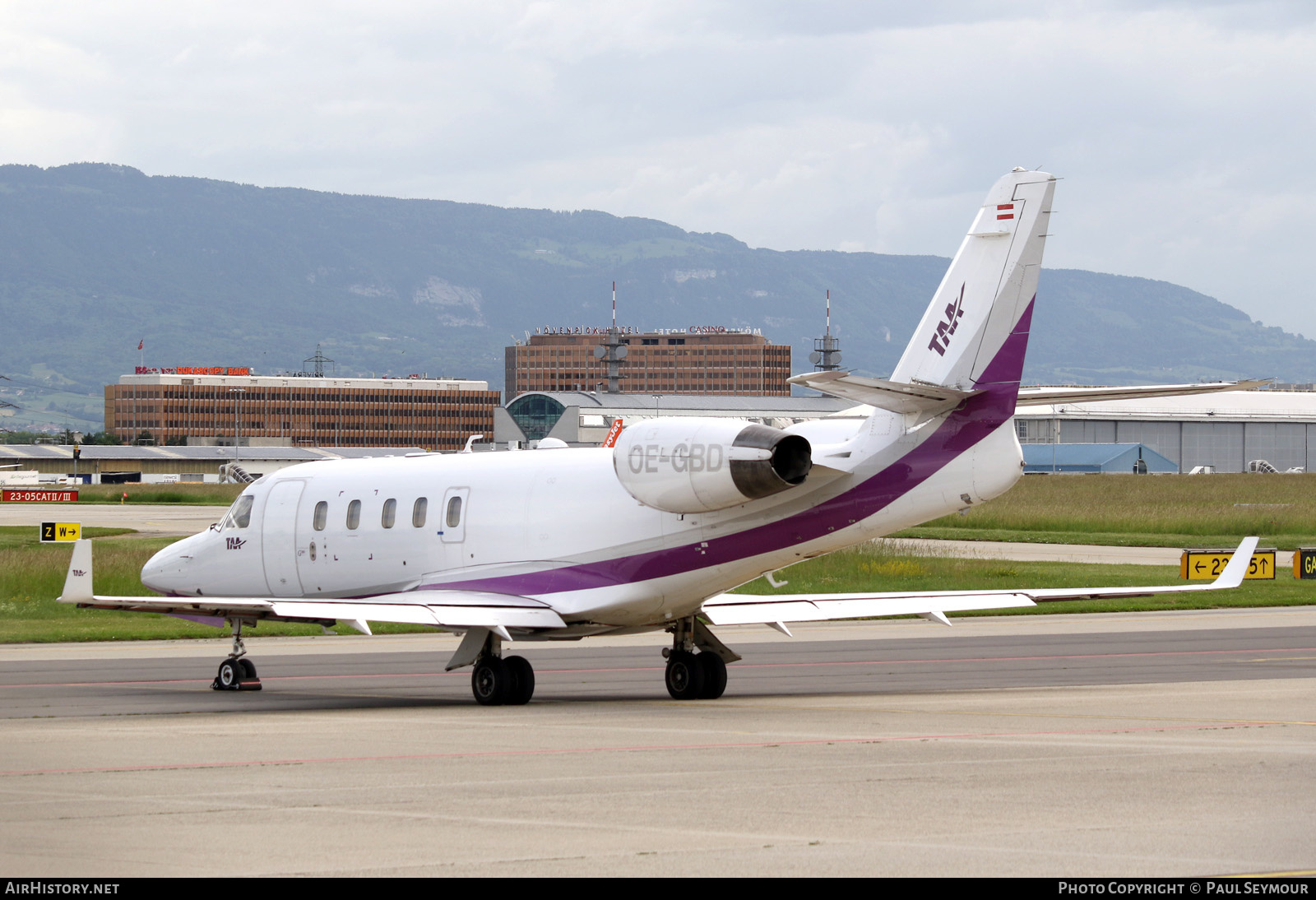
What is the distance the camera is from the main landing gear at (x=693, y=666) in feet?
→ 74.5

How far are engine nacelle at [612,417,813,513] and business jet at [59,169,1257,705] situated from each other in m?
0.03

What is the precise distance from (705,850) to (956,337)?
36.2ft

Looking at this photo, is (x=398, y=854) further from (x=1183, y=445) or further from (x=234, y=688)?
(x=1183, y=445)

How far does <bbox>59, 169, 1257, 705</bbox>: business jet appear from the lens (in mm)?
20219

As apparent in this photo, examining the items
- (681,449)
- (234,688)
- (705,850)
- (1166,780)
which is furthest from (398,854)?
(234,688)

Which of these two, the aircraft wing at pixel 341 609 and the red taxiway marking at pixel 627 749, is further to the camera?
the aircraft wing at pixel 341 609

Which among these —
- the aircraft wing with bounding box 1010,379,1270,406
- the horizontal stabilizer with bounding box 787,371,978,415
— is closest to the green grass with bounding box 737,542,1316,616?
the aircraft wing with bounding box 1010,379,1270,406

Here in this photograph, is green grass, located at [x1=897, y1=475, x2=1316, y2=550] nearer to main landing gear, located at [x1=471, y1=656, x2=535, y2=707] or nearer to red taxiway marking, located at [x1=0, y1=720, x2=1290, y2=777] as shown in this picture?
red taxiway marking, located at [x1=0, y1=720, x2=1290, y2=777]

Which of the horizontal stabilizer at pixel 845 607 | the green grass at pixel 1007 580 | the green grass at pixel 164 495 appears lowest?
the green grass at pixel 164 495

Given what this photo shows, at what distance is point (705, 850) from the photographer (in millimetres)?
10984

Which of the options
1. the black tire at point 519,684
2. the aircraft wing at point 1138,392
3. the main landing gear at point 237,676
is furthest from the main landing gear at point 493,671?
the aircraft wing at point 1138,392

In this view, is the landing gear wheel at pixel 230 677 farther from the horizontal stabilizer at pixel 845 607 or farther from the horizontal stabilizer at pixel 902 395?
the horizontal stabilizer at pixel 902 395

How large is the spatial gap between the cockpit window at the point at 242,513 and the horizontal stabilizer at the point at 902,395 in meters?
11.4

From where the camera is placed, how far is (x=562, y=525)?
22484mm
